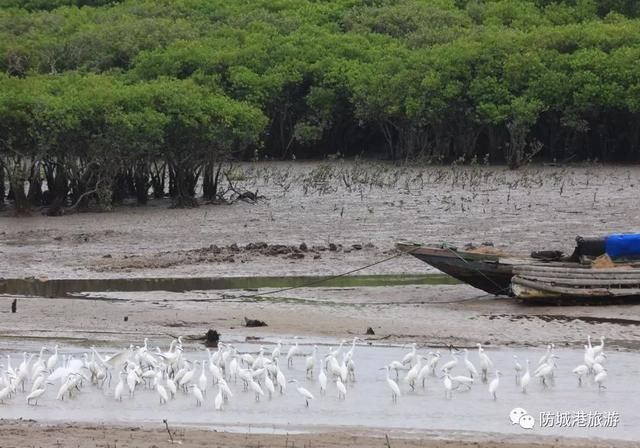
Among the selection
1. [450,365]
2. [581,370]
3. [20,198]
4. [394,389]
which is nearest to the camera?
[394,389]

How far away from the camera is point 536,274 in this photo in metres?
18.8

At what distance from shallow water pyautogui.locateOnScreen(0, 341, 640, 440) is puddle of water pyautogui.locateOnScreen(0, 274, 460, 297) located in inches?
255

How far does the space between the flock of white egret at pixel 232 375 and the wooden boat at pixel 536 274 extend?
3.96 m

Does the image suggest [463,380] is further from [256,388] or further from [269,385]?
[256,388]

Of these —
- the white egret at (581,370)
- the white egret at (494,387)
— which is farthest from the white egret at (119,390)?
the white egret at (581,370)

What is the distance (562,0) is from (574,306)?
38540mm

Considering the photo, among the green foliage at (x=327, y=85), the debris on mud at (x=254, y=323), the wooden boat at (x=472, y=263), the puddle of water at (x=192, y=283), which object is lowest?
the puddle of water at (x=192, y=283)

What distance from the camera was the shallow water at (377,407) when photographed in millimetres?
12234

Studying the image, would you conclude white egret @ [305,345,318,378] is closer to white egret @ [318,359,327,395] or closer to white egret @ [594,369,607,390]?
white egret @ [318,359,327,395]

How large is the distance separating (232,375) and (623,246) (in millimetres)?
7855

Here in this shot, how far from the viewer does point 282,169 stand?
4284 cm

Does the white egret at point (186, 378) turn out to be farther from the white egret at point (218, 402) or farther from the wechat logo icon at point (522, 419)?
the wechat logo icon at point (522, 419)

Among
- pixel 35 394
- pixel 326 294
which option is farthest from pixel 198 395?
pixel 326 294

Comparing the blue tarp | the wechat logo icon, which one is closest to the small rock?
the blue tarp
